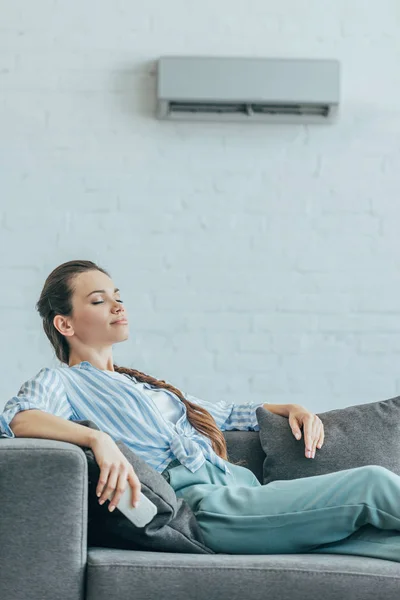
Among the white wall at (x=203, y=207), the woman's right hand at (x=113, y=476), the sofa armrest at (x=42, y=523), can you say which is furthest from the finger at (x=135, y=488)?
the white wall at (x=203, y=207)

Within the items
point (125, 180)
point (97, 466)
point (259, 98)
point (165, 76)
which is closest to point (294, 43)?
point (259, 98)

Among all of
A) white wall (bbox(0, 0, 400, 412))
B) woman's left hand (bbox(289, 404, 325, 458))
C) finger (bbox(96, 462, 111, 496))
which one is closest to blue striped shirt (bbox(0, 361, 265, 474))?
woman's left hand (bbox(289, 404, 325, 458))

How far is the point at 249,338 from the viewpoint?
3.49m

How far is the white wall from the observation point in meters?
3.48

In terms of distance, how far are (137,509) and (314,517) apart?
0.42 m

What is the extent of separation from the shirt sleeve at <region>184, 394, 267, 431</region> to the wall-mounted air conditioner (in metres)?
1.27

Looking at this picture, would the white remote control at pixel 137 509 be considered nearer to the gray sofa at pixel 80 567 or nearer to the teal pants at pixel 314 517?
the gray sofa at pixel 80 567

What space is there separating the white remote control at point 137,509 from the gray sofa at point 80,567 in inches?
3.2

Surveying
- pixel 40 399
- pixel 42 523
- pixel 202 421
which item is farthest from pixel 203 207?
pixel 42 523

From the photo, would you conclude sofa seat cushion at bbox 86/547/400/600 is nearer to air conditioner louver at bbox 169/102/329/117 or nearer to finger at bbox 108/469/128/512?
finger at bbox 108/469/128/512

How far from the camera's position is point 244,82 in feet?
11.4

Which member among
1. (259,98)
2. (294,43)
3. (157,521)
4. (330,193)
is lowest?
(157,521)

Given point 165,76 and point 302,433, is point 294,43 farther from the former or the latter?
point 302,433

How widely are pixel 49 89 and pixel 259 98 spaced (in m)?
0.80
